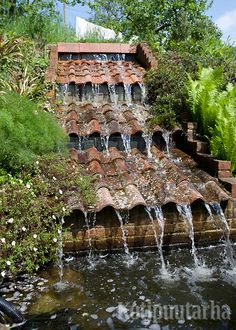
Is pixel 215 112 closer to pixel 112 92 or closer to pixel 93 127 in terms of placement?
pixel 93 127

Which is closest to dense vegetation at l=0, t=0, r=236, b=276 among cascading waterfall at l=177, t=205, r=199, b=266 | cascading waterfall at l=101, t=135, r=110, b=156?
cascading waterfall at l=101, t=135, r=110, b=156

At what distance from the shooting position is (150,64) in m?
9.48

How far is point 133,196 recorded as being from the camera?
17.3ft

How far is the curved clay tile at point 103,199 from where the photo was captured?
4988mm

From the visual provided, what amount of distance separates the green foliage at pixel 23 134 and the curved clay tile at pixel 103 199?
1.08 meters

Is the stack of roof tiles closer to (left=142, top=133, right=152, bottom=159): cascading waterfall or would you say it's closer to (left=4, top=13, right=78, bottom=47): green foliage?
(left=142, top=133, right=152, bottom=159): cascading waterfall

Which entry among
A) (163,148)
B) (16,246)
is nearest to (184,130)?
(163,148)

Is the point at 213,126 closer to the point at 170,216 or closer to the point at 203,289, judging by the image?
the point at 170,216

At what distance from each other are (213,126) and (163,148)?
104 cm

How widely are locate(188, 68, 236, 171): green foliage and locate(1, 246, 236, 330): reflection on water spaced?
1854 mm

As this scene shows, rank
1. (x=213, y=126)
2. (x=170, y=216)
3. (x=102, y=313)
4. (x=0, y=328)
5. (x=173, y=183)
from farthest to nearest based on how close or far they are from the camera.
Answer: (x=213, y=126), (x=173, y=183), (x=170, y=216), (x=102, y=313), (x=0, y=328)

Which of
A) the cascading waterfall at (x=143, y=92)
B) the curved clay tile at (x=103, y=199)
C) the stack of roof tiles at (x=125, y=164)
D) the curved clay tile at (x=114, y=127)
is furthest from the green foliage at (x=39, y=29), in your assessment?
the curved clay tile at (x=103, y=199)

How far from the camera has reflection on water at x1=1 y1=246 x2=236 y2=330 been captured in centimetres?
389

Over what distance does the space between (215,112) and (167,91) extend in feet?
5.55
